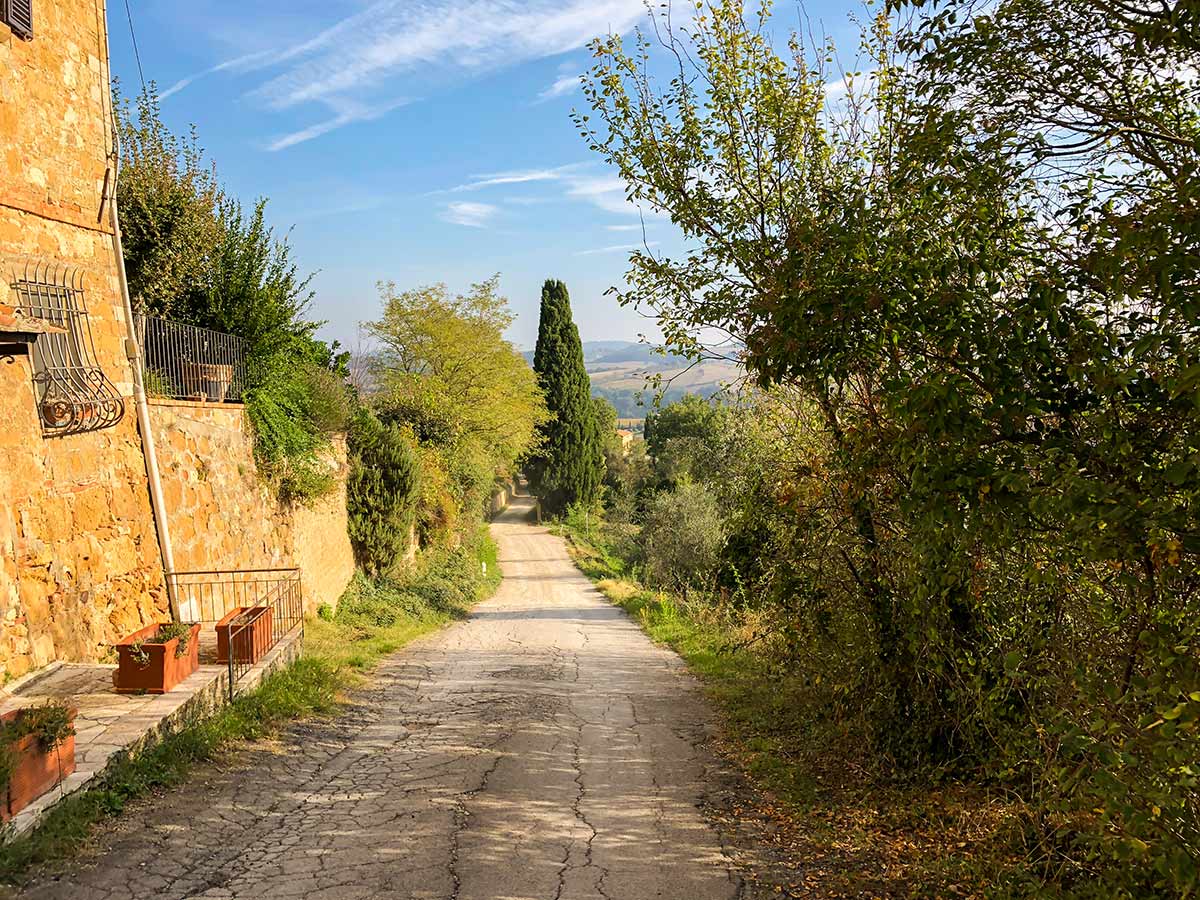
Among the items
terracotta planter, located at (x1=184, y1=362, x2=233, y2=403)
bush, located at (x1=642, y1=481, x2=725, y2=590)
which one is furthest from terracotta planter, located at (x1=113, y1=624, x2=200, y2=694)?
bush, located at (x1=642, y1=481, x2=725, y2=590)

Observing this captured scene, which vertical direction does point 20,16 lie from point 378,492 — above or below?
above

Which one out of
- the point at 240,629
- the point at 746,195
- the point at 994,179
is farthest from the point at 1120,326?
the point at 240,629

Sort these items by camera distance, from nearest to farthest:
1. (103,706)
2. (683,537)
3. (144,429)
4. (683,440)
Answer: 1. (103,706)
2. (144,429)
3. (683,537)
4. (683,440)

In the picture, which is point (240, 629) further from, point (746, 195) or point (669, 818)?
point (746, 195)

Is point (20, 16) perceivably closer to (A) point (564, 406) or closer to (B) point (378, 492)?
(B) point (378, 492)

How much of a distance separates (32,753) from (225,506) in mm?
7640

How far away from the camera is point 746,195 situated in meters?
7.08

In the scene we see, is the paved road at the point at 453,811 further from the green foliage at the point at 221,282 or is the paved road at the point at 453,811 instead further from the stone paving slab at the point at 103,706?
the green foliage at the point at 221,282

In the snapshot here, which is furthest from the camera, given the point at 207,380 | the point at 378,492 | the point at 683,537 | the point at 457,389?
the point at 457,389

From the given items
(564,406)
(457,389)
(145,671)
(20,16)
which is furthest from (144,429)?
(564,406)

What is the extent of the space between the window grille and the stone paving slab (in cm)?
254

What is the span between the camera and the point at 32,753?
5246 mm

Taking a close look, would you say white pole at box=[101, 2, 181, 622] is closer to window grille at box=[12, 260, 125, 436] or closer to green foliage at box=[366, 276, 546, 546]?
window grille at box=[12, 260, 125, 436]

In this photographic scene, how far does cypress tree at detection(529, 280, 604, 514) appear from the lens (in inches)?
1742
